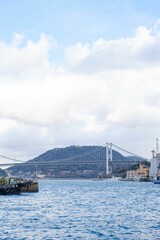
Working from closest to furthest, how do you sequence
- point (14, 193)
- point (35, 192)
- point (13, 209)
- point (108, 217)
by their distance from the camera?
point (108, 217), point (13, 209), point (14, 193), point (35, 192)

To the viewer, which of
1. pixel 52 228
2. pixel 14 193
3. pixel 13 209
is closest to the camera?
pixel 52 228

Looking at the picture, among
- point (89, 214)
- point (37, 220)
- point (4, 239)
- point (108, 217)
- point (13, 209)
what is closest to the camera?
point (4, 239)

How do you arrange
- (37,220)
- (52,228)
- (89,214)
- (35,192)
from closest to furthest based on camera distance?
1. (52,228)
2. (37,220)
3. (89,214)
4. (35,192)

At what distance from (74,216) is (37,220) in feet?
17.5

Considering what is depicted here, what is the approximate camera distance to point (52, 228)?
41.5m

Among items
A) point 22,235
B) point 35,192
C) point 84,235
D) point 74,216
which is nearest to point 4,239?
point 22,235

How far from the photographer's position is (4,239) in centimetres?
3544

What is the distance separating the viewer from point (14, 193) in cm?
9388

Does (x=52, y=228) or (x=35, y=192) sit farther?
(x=35, y=192)

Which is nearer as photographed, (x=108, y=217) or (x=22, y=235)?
(x=22, y=235)

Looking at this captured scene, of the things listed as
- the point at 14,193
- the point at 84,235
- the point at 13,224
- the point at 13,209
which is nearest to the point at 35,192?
the point at 14,193

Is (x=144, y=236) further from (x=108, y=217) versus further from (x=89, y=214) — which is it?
(x=89, y=214)

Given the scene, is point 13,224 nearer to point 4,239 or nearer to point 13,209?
point 4,239

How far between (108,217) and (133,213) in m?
5.57
